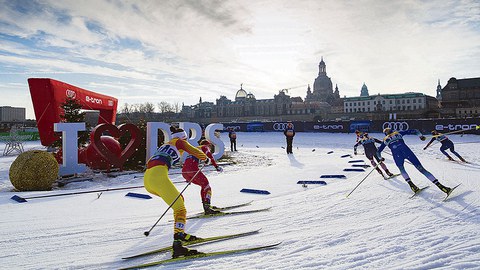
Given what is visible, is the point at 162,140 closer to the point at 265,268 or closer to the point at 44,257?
the point at 44,257

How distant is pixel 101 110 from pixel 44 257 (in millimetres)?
17655

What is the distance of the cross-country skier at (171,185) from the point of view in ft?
16.2

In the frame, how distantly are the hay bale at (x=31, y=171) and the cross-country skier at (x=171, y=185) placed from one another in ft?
23.2

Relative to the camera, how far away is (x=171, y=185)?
5.32 m

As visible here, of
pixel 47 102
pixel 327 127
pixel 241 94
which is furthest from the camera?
pixel 241 94

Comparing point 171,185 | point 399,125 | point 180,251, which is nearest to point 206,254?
point 180,251

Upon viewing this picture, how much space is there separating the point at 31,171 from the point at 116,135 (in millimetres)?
4792

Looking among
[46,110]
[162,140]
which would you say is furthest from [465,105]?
[46,110]

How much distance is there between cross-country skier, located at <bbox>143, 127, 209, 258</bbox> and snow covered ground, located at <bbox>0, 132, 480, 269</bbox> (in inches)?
14.5

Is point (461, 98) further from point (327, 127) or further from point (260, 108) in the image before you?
point (327, 127)

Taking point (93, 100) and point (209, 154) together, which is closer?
point (209, 154)

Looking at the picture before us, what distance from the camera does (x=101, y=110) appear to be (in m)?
21.0

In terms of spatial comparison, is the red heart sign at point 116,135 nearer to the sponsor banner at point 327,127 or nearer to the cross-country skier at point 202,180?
the cross-country skier at point 202,180

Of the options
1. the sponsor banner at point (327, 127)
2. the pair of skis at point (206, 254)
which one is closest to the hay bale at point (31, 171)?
the pair of skis at point (206, 254)
